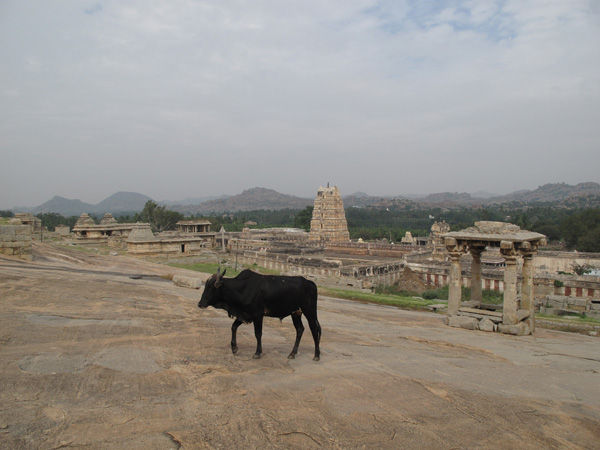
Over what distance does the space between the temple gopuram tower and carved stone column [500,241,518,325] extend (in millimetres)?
58978

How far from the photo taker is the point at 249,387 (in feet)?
19.5

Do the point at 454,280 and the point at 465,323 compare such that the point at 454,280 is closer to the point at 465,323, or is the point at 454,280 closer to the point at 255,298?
the point at 465,323

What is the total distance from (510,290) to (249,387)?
10.9 metres

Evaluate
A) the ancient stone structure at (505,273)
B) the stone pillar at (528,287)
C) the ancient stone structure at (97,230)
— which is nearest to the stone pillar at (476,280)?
the ancient stone structure at (505,273)

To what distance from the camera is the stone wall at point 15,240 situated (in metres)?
16.7

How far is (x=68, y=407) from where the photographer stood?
484 cm

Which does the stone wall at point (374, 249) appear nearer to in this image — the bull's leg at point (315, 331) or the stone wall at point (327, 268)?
the stone wall at point (327, 268)

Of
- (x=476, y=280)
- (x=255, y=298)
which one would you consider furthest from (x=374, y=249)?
(x=255, y=298)

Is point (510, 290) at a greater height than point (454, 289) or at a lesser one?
greater

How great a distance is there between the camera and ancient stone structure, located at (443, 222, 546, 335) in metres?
13.7

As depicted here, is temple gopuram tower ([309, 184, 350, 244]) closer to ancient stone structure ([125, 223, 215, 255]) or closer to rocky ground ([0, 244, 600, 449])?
ancient stone structure ([125, 223, 215, 255])

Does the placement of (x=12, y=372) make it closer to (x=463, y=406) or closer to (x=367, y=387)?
(x=367, y=387)

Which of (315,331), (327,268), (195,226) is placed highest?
(195,226)

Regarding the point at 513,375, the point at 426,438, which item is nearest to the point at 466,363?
the point at 513,375
